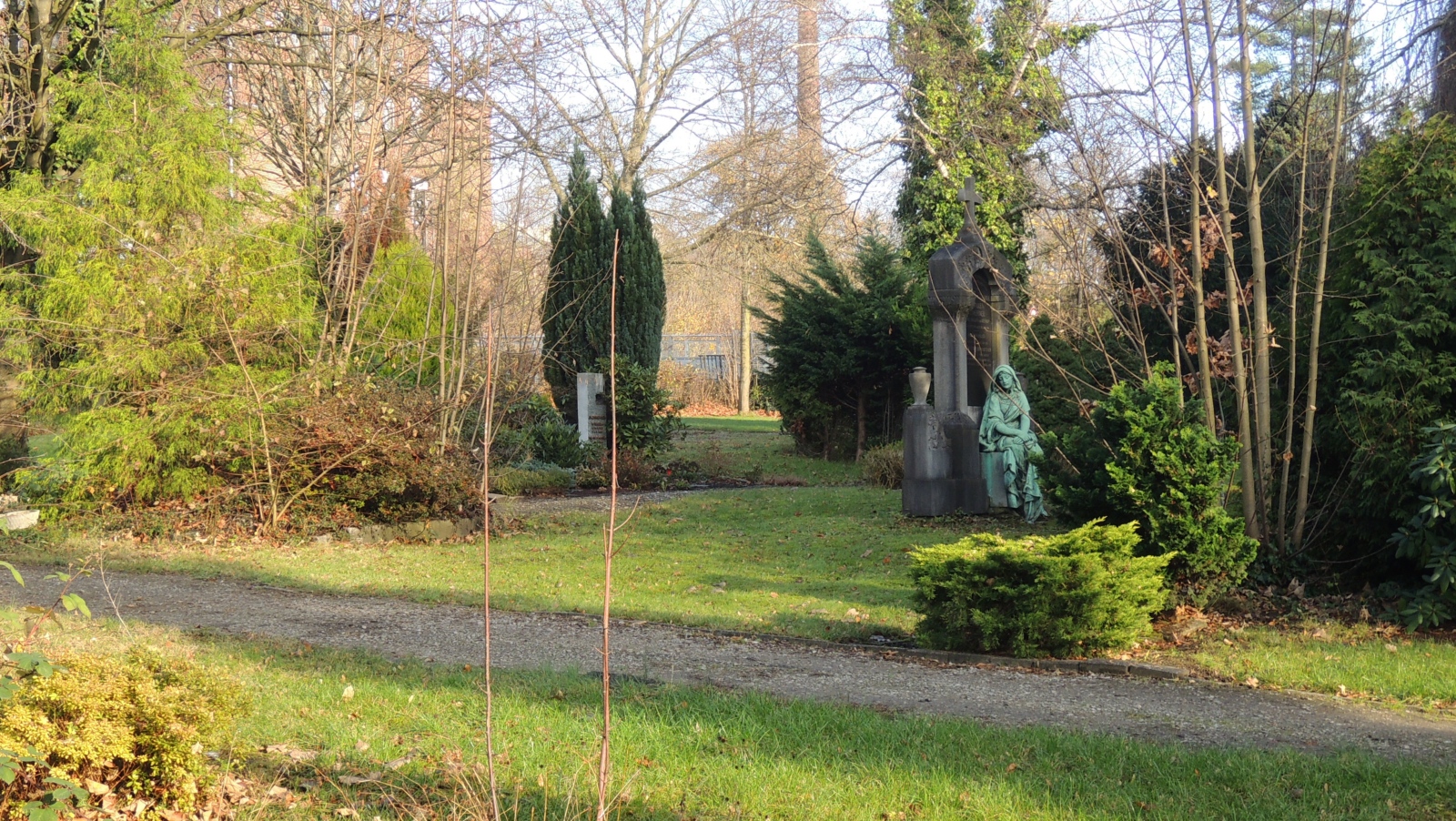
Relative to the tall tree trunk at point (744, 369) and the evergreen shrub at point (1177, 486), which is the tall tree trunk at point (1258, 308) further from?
the tall tree trunk at point (744, 369)

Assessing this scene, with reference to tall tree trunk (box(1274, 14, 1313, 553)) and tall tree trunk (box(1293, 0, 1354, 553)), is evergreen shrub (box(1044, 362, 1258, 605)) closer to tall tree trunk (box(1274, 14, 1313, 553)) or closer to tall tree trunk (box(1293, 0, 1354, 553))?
tall tree trunk (box(1274, 14, 1313, 553))

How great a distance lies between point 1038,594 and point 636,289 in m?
17.1

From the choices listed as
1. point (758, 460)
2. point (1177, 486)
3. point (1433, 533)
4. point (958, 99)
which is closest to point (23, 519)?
point (1177, 486)

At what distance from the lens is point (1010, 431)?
14477mm

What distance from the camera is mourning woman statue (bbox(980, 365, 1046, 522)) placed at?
1450 centimetres

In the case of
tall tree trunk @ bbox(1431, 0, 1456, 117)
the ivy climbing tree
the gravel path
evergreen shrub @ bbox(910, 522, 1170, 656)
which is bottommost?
the gravel path

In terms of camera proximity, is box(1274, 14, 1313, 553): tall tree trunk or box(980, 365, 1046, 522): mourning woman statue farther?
box(980, 365, 1046, 522): mourning woman statue

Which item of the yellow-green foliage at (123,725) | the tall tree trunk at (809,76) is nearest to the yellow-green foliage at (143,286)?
the yellow-green foliage at (123,725)

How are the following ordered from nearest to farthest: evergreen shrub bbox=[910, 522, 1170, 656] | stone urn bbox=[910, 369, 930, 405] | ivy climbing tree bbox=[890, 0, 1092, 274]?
evergreen shrub bbox=[910, 522, 1170, 656], stone urn bbox=[910, 369, 930, 405], ivy climbing tree bbox=[890, 0, 1092, 274]

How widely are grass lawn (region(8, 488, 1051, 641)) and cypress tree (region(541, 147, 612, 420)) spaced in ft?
26.4

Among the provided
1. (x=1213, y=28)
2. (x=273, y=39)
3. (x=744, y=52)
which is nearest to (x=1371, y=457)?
(x=1213, y=28)

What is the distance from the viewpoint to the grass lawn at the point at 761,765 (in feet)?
14.7

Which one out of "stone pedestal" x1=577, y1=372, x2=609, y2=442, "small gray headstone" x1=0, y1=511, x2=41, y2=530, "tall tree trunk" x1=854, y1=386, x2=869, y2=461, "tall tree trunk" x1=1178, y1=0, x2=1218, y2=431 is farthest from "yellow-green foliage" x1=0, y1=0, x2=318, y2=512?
"tall tree trunk" x1=854, y1=386, x2=869, y2=461

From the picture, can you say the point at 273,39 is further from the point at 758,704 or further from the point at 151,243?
the point at 758,704
